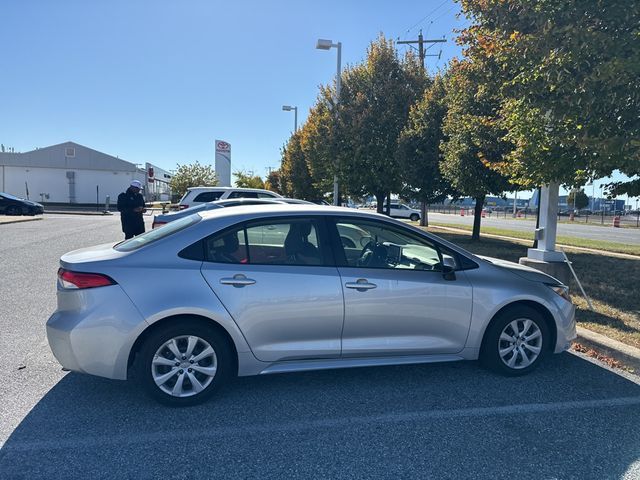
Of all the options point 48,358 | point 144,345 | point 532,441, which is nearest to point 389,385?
point 532,441

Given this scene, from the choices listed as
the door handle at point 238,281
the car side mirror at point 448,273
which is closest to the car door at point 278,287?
the door handle at point 238,281

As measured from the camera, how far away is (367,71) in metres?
19.6

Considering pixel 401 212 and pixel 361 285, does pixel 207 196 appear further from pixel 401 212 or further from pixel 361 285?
pixel 401 212

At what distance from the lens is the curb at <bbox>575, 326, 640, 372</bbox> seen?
4.87 m

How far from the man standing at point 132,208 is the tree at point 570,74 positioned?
22.5 ft

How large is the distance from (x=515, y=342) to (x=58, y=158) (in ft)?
180

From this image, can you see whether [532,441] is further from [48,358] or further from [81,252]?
[48,358]

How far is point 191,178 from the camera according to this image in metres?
53.8

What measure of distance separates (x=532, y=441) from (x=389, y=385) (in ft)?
4.16

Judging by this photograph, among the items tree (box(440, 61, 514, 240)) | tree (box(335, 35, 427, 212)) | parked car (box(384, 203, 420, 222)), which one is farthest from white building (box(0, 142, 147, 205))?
tree (box(440, 61, 514, 240))

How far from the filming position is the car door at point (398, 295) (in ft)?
13.3

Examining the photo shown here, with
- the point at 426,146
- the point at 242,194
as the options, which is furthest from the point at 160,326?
the point at 426,146

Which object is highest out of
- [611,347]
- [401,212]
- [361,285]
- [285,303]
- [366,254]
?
[366,254]

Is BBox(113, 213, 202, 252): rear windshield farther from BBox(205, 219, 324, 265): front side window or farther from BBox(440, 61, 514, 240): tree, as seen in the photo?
BBox(440, 61, 514, 240): tree
